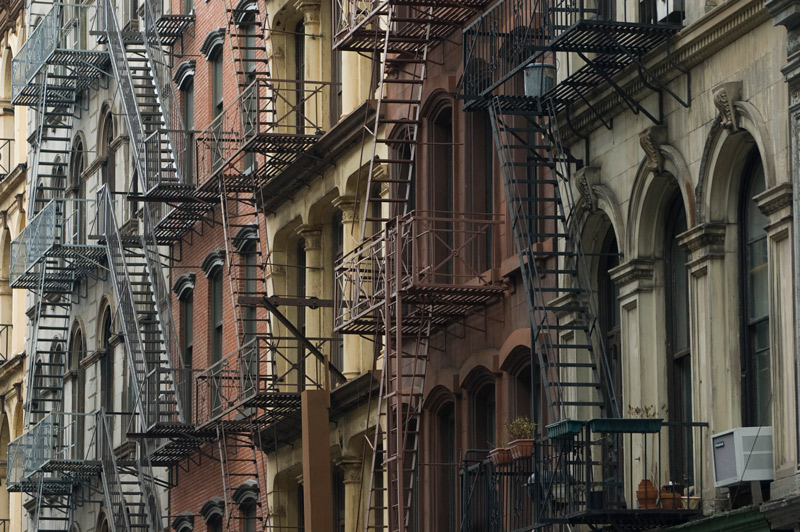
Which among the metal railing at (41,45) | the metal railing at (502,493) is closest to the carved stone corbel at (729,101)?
the metal railing at (502,493)

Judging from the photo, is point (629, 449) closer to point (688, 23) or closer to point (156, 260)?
point (688, 23)

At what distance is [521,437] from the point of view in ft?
76.5

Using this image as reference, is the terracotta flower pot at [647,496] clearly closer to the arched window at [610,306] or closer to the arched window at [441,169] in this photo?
the arched window at [610,306]

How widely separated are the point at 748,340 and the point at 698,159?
1971mm

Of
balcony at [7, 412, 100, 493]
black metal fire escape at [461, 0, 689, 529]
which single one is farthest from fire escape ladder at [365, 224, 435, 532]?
balcony at [7, 412, 100, 493]

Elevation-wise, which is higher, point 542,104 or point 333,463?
point 542,104

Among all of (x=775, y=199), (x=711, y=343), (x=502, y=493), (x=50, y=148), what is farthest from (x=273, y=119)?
(x=50, y=148)

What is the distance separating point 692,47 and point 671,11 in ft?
2.64

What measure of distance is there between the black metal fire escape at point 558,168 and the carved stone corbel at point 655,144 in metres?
0.13

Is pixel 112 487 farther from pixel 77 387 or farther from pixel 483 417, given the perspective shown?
pixel 483 417

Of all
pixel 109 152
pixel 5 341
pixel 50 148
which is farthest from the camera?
pixel 5 341

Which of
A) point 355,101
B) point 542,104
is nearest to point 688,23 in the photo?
point 542,104

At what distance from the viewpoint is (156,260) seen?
135 feet

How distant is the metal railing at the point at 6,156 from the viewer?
57.1 meters
